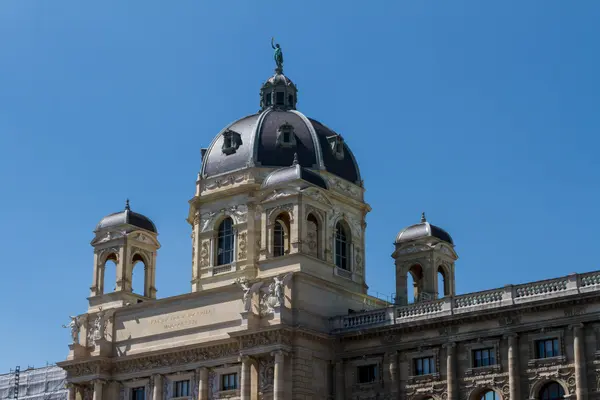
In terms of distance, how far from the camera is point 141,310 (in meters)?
75.4

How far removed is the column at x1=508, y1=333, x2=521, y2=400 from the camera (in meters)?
60.3

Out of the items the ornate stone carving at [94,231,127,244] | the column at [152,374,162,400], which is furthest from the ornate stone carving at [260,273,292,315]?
the ornate stone carving at [94,231,127,244]

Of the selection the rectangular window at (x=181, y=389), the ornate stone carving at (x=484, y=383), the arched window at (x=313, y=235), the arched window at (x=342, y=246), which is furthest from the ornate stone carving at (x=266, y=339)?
the arched window at (x=342, y=246)

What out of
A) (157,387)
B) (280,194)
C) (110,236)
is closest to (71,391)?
(157,387)

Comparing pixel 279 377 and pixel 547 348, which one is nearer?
pixel 547 348

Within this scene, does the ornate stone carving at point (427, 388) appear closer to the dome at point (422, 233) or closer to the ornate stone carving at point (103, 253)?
the dome at point (422, 233)

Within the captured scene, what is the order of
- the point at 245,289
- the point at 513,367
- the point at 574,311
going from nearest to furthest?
the point at 574,311
the point at 513,367
the point at 245,289

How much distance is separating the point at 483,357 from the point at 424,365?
3.83 m

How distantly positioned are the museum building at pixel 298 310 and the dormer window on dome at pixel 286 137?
93 millimetres

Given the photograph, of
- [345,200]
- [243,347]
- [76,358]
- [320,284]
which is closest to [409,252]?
[345,200]

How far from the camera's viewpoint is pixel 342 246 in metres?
78.3

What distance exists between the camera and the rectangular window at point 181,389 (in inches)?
2802

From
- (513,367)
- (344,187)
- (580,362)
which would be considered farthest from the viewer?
(344,187)

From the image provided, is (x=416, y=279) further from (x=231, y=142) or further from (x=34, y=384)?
(x=34, y=384)
